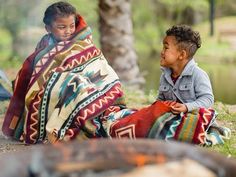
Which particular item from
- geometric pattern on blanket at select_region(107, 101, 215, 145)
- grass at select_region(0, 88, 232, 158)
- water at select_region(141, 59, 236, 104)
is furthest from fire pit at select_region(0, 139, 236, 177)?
water at select_region(141, 59, 236, 104)

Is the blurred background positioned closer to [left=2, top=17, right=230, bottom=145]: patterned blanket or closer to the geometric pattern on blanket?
[left=2, top=17, right=230, bottom=145]: patterned blanket

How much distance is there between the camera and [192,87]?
191 inches

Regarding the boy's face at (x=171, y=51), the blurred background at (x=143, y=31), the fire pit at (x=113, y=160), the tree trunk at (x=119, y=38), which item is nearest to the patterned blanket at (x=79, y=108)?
the boy's face at (x=171, y=51)

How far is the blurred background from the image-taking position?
35.5ft

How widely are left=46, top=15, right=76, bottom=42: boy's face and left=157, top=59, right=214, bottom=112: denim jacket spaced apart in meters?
0.90

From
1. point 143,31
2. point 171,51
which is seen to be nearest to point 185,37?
point 171,51

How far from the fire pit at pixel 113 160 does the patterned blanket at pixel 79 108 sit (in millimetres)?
2212

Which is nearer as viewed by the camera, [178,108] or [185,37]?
[178,108]

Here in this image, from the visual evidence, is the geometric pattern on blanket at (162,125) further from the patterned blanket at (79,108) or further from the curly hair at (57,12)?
the curly hair at (57,12)

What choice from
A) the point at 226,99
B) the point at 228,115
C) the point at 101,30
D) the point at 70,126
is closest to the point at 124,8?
the point at 101,30

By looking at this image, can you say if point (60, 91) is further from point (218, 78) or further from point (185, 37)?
point (218, 78)

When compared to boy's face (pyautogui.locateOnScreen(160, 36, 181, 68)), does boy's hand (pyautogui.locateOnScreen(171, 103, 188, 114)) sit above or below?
below

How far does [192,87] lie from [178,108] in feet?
0.96

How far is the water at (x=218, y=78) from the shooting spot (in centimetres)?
1343
